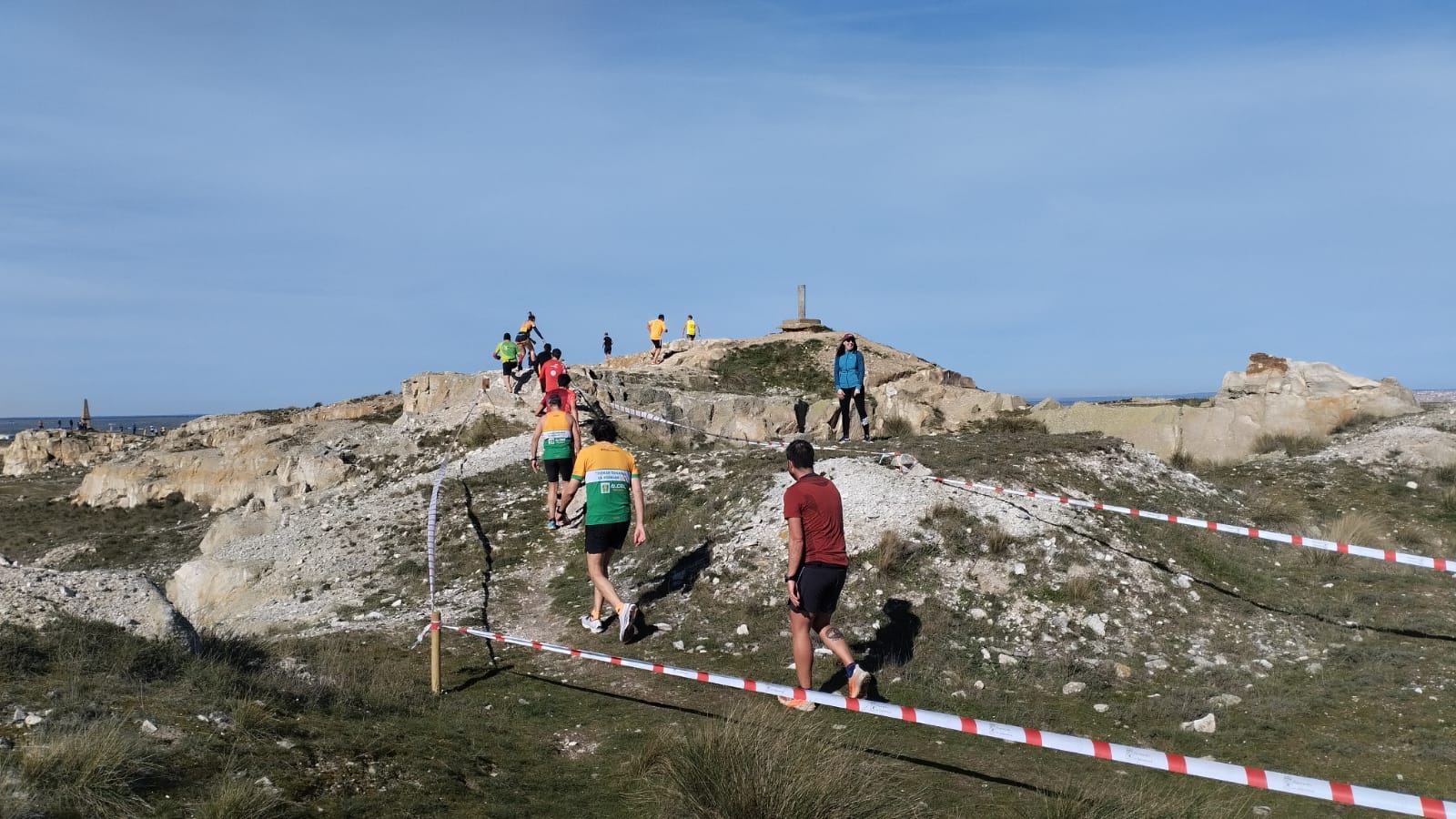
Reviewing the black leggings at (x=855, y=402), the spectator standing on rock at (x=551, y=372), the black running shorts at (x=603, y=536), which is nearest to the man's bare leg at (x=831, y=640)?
the black running shorts at (x=603, y=536)

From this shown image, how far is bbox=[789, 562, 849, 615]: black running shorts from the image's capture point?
273 inches

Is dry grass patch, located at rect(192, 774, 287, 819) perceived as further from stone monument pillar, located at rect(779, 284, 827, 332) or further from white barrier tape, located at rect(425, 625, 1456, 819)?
stone monument pillar, located at rect(779, 284, 827, 332)

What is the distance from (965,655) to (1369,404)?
60.7ft

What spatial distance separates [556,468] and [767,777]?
8.30 meters

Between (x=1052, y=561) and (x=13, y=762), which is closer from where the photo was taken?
(x=13, y=762)

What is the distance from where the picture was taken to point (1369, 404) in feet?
71.8

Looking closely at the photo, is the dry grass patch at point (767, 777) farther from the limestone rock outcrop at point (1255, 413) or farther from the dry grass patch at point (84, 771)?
the limestone rock outcrop at point (1255, 413)

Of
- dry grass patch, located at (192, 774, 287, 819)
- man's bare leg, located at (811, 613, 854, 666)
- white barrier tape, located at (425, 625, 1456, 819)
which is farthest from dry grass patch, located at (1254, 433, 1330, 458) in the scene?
dry grass patch, located at (192, 774, 287, 819)

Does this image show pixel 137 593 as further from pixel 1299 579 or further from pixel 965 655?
pixel 1299 579

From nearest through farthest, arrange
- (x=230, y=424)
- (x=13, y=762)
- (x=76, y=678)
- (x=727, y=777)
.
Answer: (x=13, y=762) → (x=727, y=777) → (x=76, y=678) → (x=230, y=424)

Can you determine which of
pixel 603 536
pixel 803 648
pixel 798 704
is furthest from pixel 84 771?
pixel 603 536

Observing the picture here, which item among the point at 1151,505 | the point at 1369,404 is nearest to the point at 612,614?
the point at 1151,505

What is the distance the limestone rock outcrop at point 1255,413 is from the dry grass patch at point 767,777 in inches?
699

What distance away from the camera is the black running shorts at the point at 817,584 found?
273 inches
